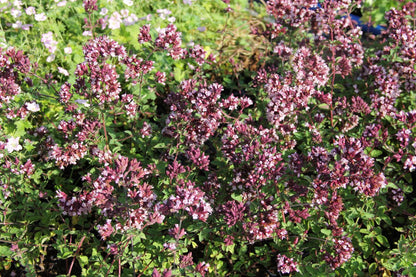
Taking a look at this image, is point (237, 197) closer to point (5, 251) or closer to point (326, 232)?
point (326, 232)

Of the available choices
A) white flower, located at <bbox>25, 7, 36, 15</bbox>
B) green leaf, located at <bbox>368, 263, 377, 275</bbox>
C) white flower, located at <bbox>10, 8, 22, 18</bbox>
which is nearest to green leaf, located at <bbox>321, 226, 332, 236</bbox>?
green leaf, located at <bbox>368, 263, 377, 275</bbox>

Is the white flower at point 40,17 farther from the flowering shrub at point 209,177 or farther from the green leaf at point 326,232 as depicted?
the green leaf at point 326,232

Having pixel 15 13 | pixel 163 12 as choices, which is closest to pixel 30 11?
pixel 15 13

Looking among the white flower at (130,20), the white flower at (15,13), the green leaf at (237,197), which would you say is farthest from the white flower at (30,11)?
the green leaf at (237,197)

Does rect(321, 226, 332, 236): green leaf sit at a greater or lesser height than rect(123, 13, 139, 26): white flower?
lesser

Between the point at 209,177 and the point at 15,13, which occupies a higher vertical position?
the point at 15,13

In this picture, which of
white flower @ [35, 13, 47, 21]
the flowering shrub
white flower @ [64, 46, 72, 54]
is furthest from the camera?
white flower @ [35, 13, 47, 21]

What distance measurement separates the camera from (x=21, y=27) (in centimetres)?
472

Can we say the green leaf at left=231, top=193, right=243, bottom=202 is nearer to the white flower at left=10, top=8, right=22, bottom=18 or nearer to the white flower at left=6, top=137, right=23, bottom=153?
the white flower at left=6, top=137, right=23, bottom=153

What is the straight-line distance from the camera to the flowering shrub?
2.58 metres

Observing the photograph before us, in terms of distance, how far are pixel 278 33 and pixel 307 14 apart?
0.38 metres

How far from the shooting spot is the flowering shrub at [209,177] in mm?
2580

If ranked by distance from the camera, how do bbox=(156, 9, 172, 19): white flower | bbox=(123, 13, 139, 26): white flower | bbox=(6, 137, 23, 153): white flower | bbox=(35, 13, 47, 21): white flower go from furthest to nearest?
bbox=(156, 9, 172, 19): white flower → bbox=(123, 13, 139, 26): white flower → bbox=(35, 13, 47, 21): white flower → bbox=(6, 137, 23, 153): white flower

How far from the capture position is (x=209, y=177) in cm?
300
